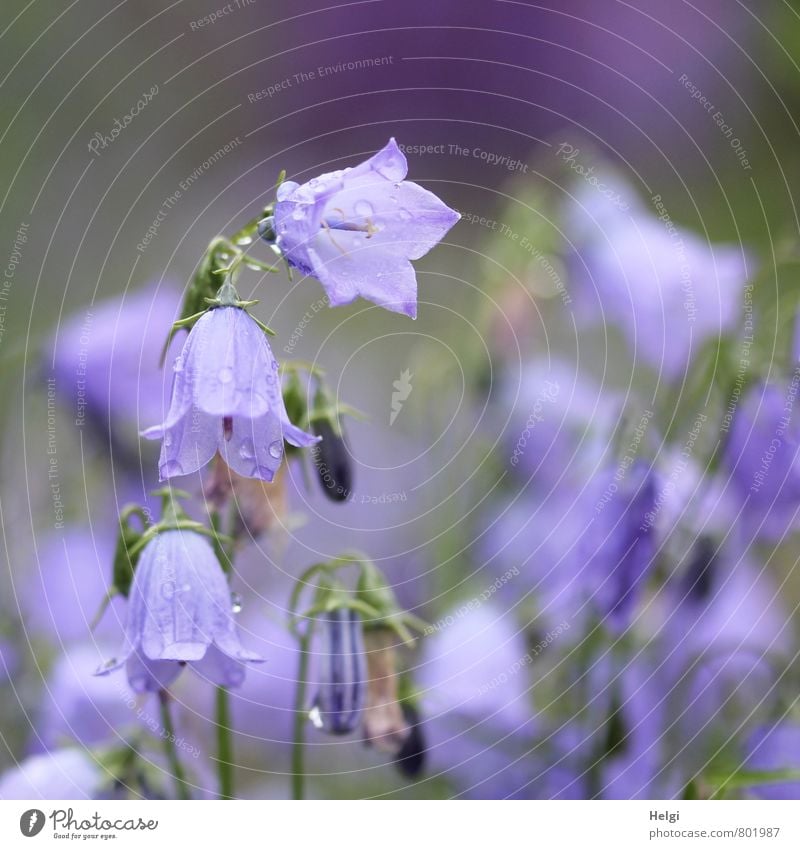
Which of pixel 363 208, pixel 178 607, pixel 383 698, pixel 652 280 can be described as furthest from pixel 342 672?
pixel 652 280

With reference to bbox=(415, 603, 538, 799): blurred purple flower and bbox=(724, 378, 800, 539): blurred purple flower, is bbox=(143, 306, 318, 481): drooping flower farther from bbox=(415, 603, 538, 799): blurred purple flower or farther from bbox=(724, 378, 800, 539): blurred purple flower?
bbox=(724, 378, 800, 539): blurred purple flower

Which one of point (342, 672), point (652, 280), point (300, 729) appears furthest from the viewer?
point (652, 280)

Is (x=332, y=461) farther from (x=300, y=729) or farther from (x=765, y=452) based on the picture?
(x=765, y=452)

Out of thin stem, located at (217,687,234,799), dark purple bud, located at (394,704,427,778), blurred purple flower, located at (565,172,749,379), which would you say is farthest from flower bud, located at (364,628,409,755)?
blurred purple flower, located at (565,172,749,379)

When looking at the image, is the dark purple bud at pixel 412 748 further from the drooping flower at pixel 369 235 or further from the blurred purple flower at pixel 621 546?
the drooping flower at pixel 369 235

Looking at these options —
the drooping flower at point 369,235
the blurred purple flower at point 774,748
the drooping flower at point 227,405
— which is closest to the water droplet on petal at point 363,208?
the drooping flower at point 369,235
